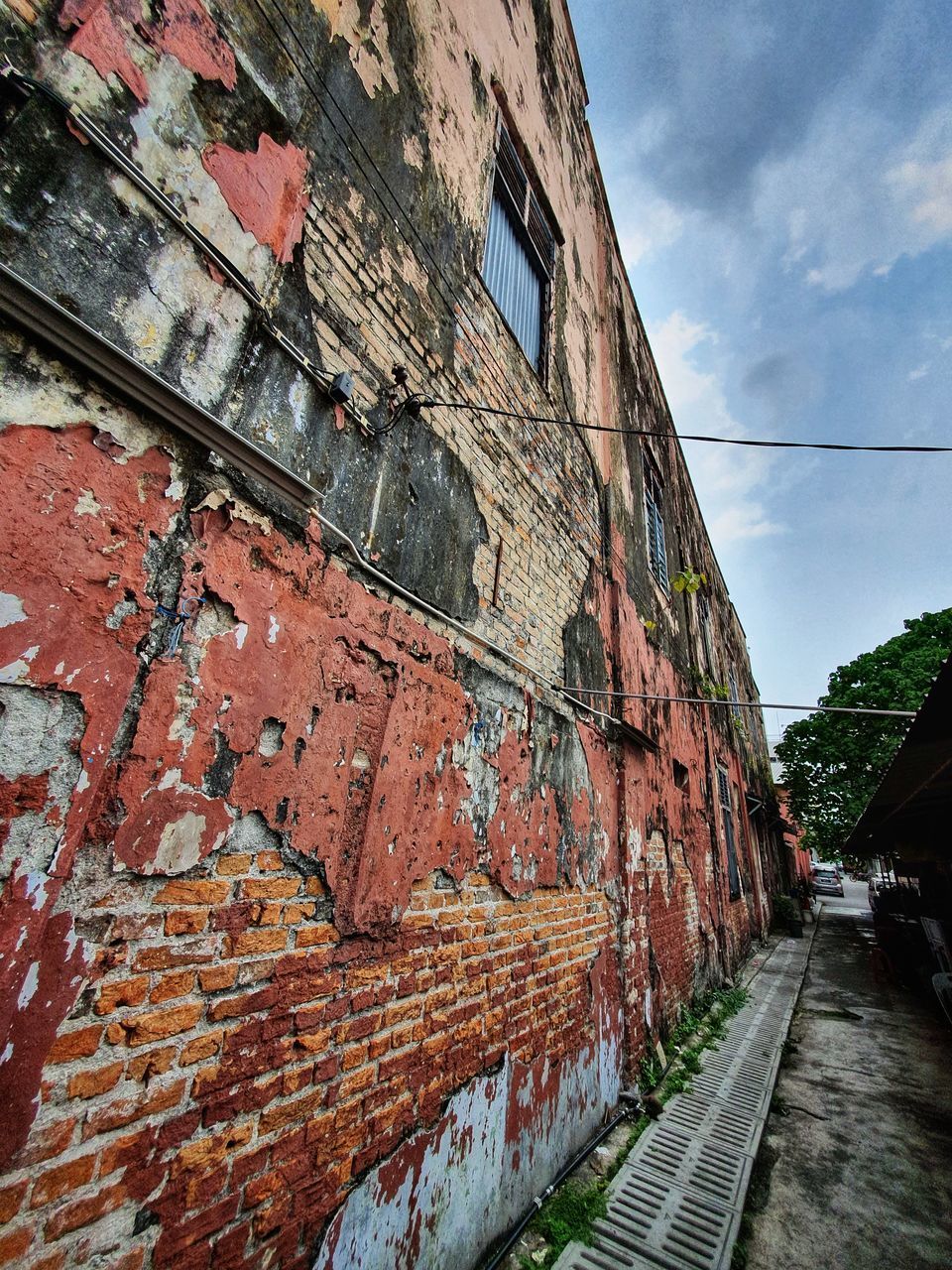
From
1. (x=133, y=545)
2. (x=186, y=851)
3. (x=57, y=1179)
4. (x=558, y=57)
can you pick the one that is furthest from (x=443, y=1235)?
(x=558, y=57)

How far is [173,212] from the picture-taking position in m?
1.51

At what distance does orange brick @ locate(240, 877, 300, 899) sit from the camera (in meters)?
1.48

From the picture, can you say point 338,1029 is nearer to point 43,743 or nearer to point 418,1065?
point 418,1065

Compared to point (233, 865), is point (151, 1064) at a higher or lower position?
lower

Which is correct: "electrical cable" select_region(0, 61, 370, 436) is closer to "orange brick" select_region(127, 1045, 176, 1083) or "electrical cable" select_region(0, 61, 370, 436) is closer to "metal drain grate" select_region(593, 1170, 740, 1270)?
"orange brick" select_region(127, 1045, 176, 1083)

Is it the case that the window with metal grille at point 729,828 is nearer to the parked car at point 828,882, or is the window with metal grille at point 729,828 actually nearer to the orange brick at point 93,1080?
the orange brick at point 93,1080

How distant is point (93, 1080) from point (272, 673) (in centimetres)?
98

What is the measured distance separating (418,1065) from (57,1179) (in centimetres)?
123

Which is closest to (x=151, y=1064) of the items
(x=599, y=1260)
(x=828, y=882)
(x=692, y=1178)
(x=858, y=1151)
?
(x=599, y=1260)

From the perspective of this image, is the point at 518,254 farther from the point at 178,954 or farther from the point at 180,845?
the point at 178,954

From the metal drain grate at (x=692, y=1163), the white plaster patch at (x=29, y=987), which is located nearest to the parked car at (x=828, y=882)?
the metal drain grate at (x=692, y=1163)

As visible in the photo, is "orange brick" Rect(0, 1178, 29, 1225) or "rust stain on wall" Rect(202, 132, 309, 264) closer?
"orange brick" Rect(0, 1178, 29, 1225)

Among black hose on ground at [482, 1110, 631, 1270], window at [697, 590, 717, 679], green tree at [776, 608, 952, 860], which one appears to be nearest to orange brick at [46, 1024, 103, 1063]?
black hose on ground at [482, 1110, 631, 1270]

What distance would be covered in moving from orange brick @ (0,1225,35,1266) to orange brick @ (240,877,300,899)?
65cm
